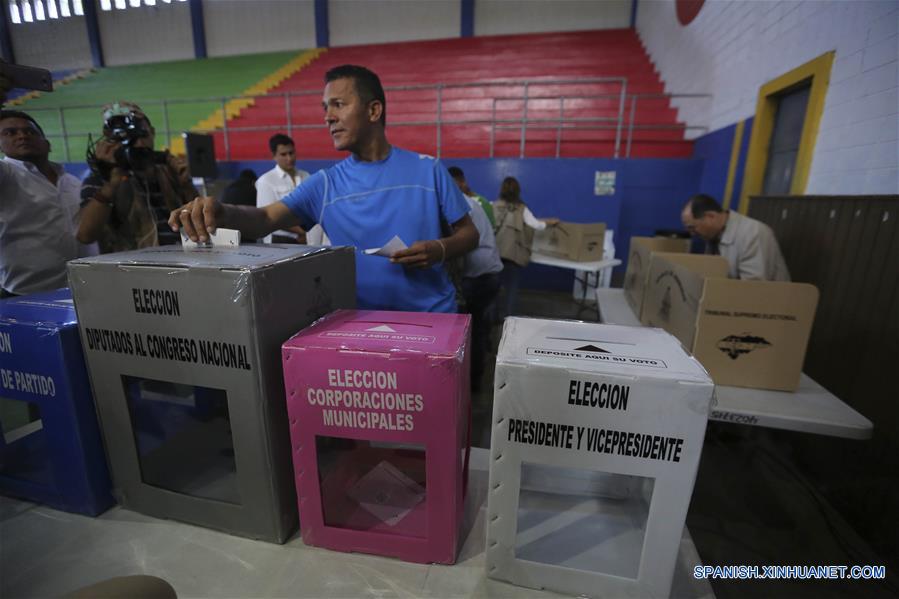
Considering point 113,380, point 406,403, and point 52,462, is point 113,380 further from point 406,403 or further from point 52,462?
point 406,403

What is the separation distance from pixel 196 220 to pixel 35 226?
110 cm

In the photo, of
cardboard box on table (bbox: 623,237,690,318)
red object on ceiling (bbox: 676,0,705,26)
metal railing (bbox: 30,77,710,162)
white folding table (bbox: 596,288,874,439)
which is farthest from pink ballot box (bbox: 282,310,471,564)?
red object on ceiling (bbox: 676,0,705,26)

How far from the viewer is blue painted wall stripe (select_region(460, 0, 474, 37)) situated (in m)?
8.52

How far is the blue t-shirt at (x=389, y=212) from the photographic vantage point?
1.18 m

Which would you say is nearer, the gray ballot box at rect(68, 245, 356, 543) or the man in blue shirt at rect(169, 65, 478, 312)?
the gray ballot box at rect(68, 245, 356, 543)

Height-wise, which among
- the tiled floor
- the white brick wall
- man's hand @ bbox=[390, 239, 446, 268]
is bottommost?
the tiled floor

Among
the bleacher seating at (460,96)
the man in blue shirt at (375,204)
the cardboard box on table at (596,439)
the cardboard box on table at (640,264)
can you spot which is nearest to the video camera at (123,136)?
the man in blue shirt at (375,204)

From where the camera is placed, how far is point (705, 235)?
232 cm

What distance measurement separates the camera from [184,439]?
89 centimetres

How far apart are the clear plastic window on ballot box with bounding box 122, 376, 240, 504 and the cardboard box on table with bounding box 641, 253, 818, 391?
4.62 ft

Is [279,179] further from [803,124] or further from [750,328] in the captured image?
[803,124]

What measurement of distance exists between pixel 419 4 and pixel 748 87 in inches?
288

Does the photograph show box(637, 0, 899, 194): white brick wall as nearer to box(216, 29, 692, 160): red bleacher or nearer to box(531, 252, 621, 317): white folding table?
box(216, 29, 692, 160): red bleacher

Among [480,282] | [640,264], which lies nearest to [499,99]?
[480,282]
